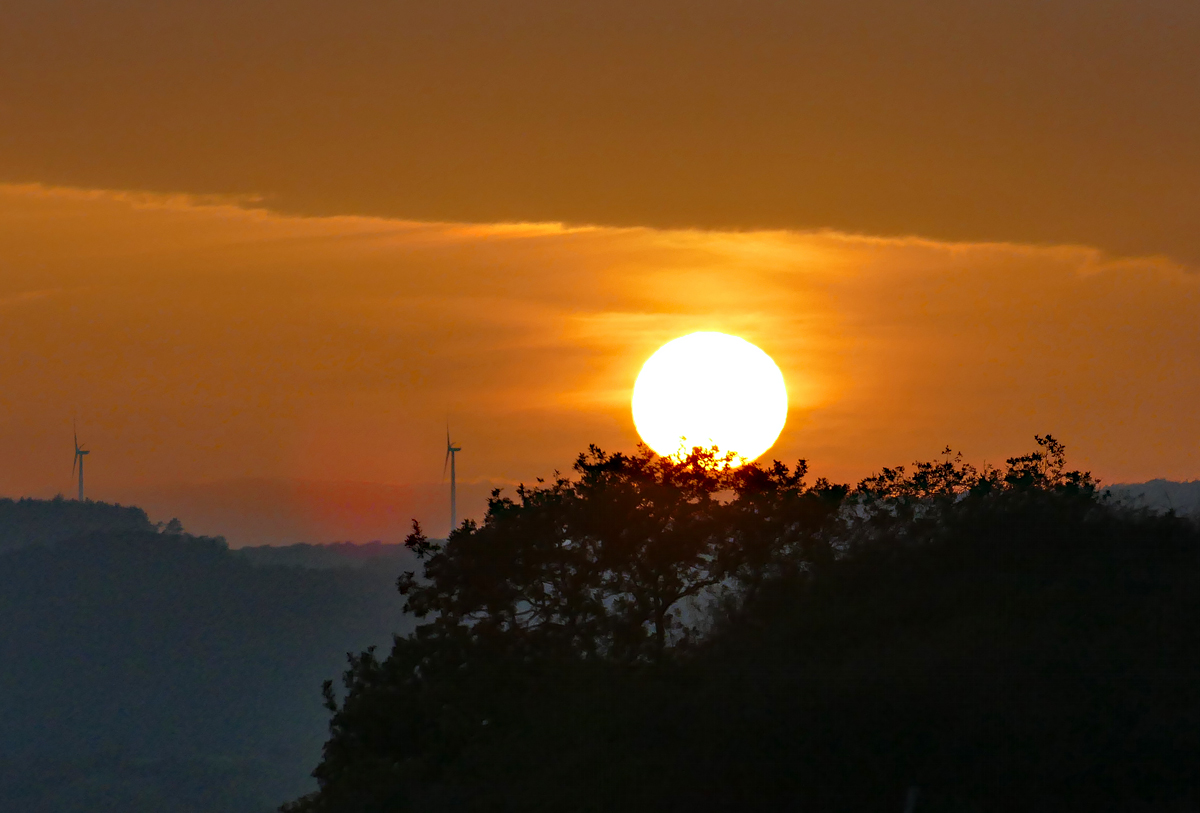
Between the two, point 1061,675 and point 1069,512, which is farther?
point 1069,512

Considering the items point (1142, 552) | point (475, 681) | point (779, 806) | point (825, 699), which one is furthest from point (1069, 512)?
point (475, 681)

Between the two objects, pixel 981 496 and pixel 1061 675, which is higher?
pixel 981 496

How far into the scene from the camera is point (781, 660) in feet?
124

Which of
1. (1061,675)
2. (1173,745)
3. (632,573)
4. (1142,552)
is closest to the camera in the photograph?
(1173,745)

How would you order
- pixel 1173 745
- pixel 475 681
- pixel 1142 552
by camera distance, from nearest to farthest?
pixel 1173 745 → pixel 1142 552 → pixel 475 681

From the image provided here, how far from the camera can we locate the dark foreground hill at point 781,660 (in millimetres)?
33562

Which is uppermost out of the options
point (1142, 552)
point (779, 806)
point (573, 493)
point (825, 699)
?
point (573, 493)

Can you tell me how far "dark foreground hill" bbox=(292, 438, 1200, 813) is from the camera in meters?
33.6

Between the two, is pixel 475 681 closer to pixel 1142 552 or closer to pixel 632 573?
pixel 632 573

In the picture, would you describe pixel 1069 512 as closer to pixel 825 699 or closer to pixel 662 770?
pixel 825 699

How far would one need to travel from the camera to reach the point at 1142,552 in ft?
132

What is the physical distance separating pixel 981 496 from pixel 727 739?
15.1 meters

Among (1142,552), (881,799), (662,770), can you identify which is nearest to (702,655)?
(662,770)

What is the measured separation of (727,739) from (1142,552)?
1298cm
